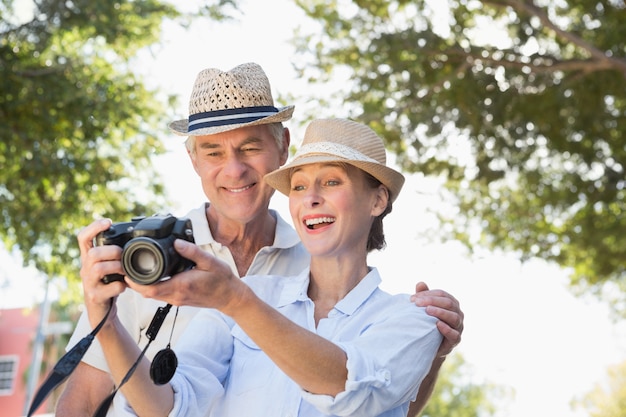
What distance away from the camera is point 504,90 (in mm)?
11062

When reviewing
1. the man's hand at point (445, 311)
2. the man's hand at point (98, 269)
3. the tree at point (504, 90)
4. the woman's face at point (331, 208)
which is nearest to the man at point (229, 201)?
the man's hand at point (445, 311)

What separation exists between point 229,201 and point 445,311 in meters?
1.31

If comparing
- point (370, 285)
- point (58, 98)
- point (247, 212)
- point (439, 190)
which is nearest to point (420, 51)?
point (439, 190)

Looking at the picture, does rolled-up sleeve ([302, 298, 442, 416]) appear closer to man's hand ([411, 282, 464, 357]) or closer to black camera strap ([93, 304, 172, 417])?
man's hand ([411, 282, 464, 357])

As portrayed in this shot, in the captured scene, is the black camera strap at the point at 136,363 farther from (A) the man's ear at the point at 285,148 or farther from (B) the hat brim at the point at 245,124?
(A) the man's ear at the point at 285,148

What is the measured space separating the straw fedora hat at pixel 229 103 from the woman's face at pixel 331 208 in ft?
2.38

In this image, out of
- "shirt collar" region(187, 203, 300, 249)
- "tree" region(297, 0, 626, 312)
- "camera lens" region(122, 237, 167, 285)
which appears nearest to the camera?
"camera lens" region(122, 237, 167, 285)

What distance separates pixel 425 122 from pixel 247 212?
22.6 feet

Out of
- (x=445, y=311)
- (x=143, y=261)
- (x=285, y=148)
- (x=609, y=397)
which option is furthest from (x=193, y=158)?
(x=609, y=397)

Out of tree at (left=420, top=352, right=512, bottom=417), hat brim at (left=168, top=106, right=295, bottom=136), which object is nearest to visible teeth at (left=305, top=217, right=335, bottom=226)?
hat brim at (left=168, top=106, right=295, bottom=136)

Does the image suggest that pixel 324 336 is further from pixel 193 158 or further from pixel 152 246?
pixel 193 158

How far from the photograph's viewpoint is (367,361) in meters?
2.83

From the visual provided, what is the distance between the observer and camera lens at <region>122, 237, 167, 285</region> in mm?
2389

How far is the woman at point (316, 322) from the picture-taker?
2.62 metres
